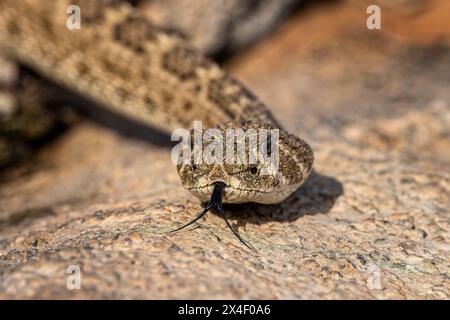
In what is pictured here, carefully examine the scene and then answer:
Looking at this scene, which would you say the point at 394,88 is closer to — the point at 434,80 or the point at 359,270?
the point at 434,80

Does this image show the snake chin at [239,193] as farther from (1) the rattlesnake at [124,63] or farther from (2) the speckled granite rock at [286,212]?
(1) the rattlesnake at [124,63]

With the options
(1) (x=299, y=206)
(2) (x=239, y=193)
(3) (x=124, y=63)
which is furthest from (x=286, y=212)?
(3) (x=124, y=63)

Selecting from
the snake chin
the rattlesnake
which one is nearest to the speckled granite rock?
the snake chin

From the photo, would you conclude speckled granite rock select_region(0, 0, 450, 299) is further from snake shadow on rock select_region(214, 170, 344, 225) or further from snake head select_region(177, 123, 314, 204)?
snake head select_region(177, 123, 314, 204)

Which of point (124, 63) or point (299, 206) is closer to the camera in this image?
point (299, 206)

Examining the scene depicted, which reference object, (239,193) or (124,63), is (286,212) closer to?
(239,193)
